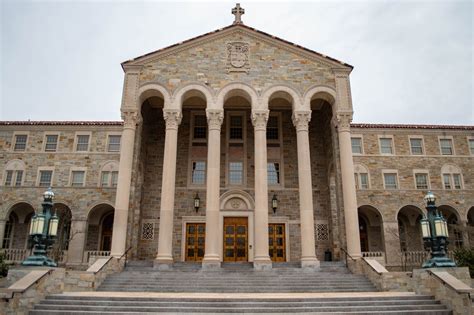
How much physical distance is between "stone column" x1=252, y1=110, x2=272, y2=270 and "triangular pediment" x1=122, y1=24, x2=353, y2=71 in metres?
4.38

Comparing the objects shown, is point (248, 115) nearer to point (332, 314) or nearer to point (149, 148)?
point (149, 148)

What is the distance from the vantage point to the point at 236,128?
26.2 metres

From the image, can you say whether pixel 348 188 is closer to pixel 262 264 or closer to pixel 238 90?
pixel 262 264

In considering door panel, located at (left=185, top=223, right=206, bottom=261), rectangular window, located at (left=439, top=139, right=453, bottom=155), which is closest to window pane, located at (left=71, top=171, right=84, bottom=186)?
door panel, located at (left=185, top=223, right=206, bottom=261)

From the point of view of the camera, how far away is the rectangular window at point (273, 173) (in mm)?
25072

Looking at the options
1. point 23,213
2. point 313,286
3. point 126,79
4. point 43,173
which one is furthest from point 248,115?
point 23,213

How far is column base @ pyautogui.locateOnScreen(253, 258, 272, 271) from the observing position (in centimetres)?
1880

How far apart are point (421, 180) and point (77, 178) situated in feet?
83.7

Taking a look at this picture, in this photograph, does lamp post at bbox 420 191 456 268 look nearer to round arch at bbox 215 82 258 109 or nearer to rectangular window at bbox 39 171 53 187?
round arch at bbox 215 82 258 109

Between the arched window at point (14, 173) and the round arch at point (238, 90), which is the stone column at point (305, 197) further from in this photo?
the arched window at point (14, 173)

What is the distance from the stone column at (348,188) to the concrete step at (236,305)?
21.6 feet

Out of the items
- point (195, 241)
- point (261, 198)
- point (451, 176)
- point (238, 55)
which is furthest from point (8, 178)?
point (451, 176)

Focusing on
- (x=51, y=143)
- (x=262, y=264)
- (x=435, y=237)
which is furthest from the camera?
(x=51, y=143)

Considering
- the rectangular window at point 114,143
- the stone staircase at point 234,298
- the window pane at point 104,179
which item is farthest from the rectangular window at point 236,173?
the window pane at point 104,179
